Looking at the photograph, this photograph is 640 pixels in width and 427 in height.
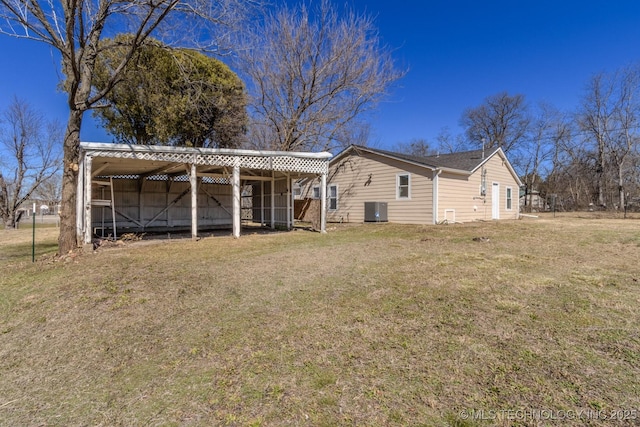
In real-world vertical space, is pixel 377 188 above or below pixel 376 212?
above

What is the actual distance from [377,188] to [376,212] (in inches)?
54.4

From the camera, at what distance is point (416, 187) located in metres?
13.5

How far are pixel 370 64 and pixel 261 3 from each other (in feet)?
28.1

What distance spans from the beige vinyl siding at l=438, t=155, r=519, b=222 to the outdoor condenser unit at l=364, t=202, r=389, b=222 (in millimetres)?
2334

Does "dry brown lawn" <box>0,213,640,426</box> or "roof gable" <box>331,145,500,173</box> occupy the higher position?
"roof gable" <box>331,145,500,173</box>

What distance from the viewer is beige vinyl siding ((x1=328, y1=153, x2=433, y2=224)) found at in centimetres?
1332

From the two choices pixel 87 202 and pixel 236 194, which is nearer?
pixel 87 202

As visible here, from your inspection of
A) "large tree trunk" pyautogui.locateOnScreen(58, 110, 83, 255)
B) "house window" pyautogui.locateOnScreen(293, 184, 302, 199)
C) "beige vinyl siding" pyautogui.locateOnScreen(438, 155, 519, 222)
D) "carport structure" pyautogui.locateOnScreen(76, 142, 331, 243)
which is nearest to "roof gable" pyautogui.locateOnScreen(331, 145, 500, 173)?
"beige vinyl siding" pyautogui.locateOnScreen(438, 155, 519, 222)

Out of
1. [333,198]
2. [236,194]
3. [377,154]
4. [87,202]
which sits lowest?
[87,202]

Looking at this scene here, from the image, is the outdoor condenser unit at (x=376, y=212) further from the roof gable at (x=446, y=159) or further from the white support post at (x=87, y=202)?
the white support post at (x=87, y=202)

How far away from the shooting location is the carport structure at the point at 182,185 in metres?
8.15

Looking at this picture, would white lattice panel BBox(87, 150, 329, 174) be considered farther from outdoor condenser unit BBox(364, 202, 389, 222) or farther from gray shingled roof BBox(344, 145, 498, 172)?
gray shingled roof BBox(344, 145, 498, 172)

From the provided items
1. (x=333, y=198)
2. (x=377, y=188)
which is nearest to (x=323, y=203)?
(x=377, y=188)

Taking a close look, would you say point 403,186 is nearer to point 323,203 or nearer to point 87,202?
point 323,203
